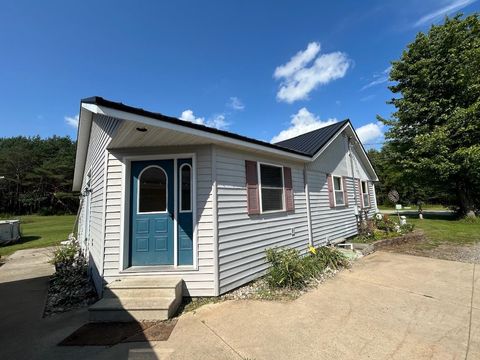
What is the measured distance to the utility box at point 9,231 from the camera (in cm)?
1293

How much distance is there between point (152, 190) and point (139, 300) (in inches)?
79.8

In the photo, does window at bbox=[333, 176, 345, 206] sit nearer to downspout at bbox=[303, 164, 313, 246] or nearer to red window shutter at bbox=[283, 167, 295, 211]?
downspout at bbox=[303, 164, 313, 246]

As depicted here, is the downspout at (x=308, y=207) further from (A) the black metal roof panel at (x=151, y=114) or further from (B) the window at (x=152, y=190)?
(B) the window at (x=152, y=190)

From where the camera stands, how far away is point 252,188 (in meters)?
5.52

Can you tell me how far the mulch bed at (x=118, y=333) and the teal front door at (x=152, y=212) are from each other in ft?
3.82

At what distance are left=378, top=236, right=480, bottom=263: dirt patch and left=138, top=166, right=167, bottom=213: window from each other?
7680 millimetres

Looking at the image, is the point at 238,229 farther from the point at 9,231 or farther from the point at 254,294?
the point at 9,231

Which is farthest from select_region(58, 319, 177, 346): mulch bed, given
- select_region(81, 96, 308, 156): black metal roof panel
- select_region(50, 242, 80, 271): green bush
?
select_region(50, 242, 80, 271): green bush

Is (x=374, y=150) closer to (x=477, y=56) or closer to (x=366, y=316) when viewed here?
(x=477, y=56)

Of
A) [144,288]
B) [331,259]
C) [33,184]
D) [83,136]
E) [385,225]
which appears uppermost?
[33,184]

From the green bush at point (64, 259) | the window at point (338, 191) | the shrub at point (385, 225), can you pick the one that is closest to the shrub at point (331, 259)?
the window at point (338, 191)

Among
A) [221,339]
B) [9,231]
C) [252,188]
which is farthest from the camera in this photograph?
[9,231]

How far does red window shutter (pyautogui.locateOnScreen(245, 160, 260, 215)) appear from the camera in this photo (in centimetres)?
538

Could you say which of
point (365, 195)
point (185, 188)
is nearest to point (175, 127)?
point (185, 188)
